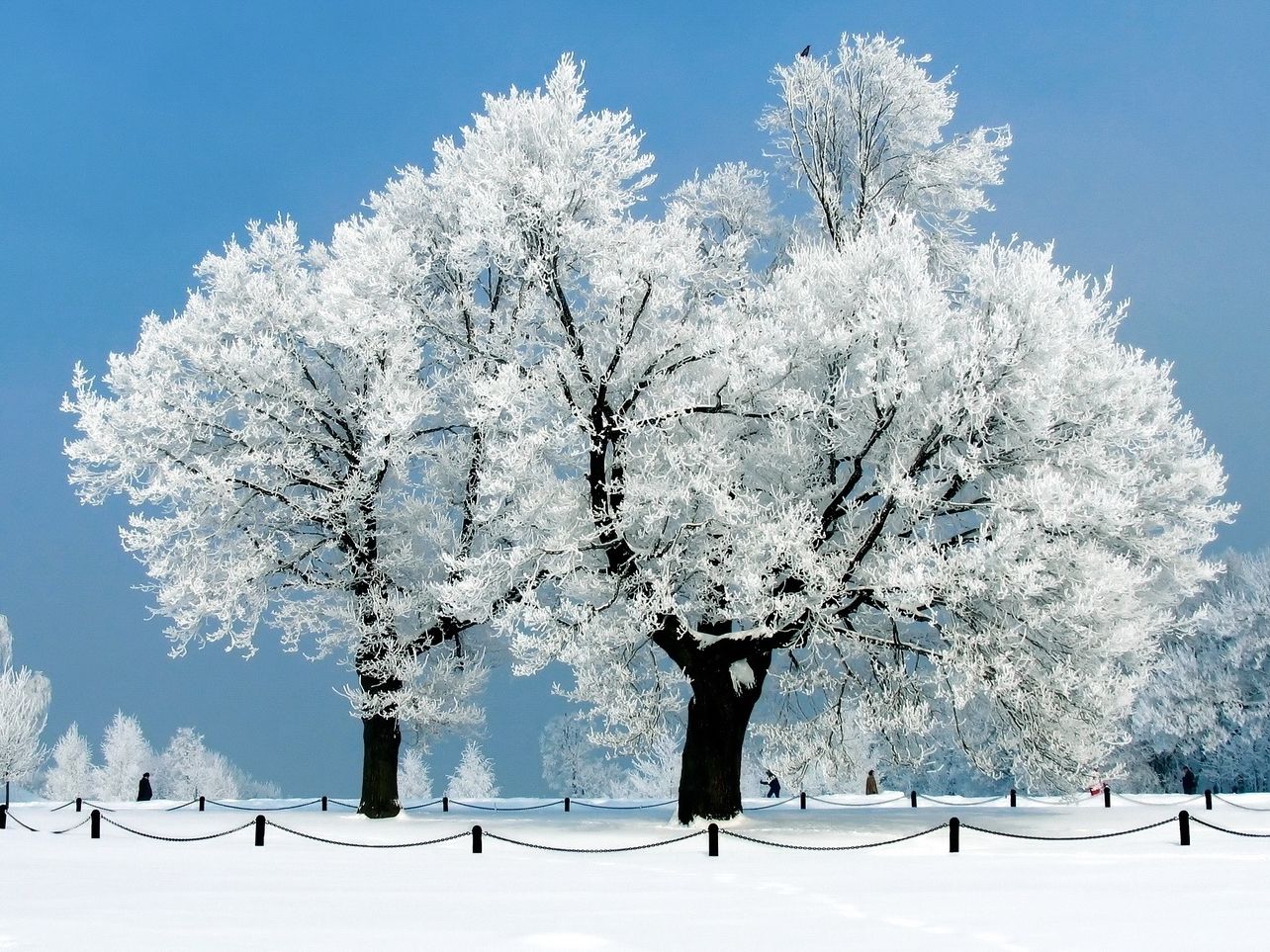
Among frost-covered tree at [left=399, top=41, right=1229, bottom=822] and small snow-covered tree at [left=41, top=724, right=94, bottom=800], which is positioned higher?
frost-covered tree at [left=399, top=41, right=1229, bottom=822]

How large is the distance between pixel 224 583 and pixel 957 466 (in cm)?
1539

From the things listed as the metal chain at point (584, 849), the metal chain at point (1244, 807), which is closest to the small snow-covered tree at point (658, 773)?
the metal chain at point (1244, 807)

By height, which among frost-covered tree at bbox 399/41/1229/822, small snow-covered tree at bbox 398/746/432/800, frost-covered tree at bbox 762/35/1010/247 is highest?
frost-covered tree at bbox 762/35/1010/247

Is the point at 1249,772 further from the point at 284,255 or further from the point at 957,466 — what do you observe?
the point at 284,255

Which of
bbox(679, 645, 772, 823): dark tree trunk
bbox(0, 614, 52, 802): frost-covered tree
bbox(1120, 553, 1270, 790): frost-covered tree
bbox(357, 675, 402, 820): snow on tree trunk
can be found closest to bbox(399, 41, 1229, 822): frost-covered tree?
bbox(679, 645, 772, 823): dark tree trunk

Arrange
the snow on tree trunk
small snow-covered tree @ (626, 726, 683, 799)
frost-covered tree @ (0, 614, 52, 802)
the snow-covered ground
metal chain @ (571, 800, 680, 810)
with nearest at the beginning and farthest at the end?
the snow-covered ground
the snow on tree trunk
metal chain @ (571, 800, 680, 810)
frost-covered tree @ (0, 614, 52, 802)
small snow-covered tree @ (626, 726, 683, 799)

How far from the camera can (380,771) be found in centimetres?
2777

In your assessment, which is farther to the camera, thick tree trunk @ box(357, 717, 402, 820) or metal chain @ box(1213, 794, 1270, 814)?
metal chain @ box(1213, 794, 1270, 814)

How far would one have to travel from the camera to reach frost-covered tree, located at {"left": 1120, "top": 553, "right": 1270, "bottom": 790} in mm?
46688

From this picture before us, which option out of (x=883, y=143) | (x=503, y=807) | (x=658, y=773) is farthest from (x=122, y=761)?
(x=883, y=143)

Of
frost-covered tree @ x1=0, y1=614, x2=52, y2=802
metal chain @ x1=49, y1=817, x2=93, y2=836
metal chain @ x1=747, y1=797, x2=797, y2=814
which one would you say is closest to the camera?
metal chain @ x1=49, y1=817, x2=93, y2=836

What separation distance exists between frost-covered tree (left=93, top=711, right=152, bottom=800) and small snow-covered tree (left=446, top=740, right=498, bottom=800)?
18.0 meters

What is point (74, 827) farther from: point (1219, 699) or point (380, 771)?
point (1219, 699)

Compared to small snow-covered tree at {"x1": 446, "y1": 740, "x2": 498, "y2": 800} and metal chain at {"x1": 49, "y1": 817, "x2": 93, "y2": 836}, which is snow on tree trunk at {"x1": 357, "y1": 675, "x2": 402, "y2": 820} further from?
small snow-covered tree at {"x1": 446, "y1": 740, "x2": 498, "y2": 800}
